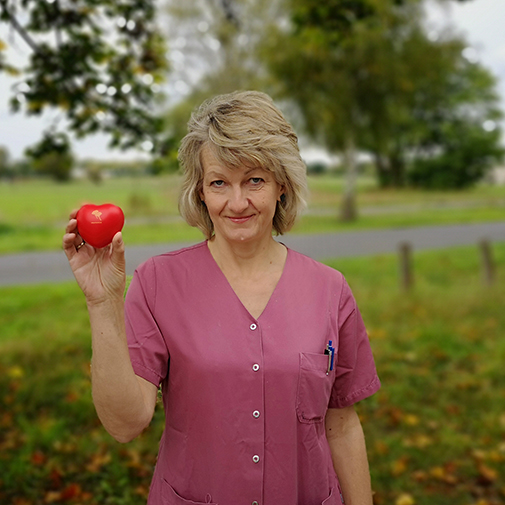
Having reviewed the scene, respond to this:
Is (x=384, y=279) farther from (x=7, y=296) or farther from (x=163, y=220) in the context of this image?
(x=163, y=220)

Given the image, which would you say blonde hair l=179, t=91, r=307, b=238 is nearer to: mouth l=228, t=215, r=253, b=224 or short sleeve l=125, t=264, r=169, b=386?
mouth l=228, t=215, r=253, b=224

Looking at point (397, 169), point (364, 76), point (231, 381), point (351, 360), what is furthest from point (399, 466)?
point (397, 169)

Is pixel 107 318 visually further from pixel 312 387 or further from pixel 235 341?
pixel 312 387

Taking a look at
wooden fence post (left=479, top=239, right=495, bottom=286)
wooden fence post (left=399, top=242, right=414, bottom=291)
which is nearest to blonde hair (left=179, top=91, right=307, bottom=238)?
wooden fence post (left=399, top=242, right=414, bottom=291)

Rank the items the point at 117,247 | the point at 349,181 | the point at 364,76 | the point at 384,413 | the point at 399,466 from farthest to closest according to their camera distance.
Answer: the point at 349,181
the point at 364,76
the point at 384,413
the point at 399,466
the point at 117,247

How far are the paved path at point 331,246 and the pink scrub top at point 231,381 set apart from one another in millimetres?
7307

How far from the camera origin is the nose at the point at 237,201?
5.51ft

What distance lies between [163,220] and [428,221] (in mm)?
9113

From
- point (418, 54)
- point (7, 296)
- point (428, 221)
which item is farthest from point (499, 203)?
point (7, 296)

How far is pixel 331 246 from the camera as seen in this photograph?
14.4 metres

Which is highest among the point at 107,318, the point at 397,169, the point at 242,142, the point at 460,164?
the point at 460,164

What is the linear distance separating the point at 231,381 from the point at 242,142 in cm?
67

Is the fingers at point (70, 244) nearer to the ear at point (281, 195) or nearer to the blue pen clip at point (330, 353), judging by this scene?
the ear at point (281, 195)

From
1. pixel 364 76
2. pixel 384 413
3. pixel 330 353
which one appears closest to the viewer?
pixel 330 353
